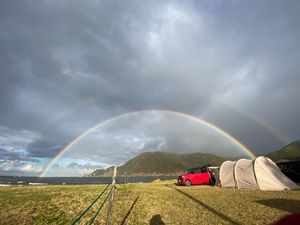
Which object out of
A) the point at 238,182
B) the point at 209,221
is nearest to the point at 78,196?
the point at 209,221

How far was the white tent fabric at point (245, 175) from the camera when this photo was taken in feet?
85.2

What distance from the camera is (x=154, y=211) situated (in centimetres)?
1546

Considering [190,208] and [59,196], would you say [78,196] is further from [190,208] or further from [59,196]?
[190,208]

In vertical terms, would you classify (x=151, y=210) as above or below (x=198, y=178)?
below

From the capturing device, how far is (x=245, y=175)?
26859mm

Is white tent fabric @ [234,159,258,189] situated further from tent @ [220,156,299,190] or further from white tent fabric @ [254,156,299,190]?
white tent fabric @ [254,156,299,190]

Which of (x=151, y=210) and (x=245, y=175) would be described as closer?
(x=151, y=210)

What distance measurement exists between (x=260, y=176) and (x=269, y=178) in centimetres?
108

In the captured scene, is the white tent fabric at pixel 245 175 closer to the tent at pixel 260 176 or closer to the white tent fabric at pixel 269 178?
the tent at pixel 260 176

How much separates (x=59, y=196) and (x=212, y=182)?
22.3 m

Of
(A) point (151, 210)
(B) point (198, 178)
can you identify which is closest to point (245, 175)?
(B) point (198, 178)

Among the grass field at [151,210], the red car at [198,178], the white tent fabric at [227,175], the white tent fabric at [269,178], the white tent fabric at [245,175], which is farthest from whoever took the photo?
the red car at [198,178]

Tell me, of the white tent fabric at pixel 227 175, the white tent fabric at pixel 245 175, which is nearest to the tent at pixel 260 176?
the white tent fabric at pixel 245 175

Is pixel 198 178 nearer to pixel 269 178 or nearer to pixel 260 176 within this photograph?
pixel 260 176
